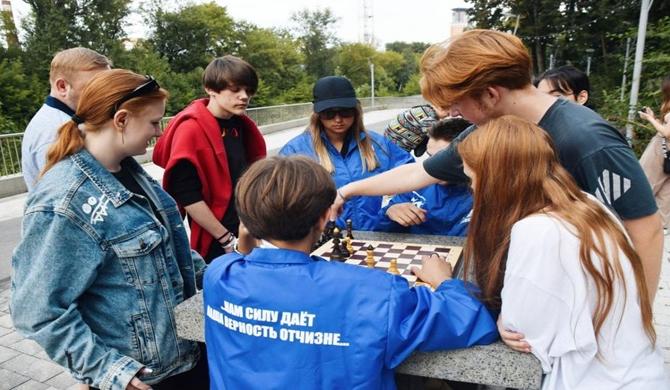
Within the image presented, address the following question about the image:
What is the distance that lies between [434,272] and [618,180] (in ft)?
2.35

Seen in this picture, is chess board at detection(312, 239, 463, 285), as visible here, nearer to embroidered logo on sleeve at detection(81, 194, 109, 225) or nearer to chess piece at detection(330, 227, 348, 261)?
chess piece at detection(330, 227, 348, 261)

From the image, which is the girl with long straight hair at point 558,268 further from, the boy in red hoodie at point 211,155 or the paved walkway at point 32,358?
the boy in red hoodie at point 211,155

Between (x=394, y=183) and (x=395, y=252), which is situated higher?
(x=394, y=183)

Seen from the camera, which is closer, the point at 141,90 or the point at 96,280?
the point at 96,280

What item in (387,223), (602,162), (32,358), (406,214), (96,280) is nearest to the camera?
(602,162)

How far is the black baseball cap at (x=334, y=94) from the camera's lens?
3.13 m

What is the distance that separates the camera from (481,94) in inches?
71.0

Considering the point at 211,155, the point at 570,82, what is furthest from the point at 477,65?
the point at 570,82

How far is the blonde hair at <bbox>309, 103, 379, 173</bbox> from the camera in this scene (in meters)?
3.22

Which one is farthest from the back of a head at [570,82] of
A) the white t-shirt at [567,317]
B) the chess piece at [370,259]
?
the white t-shirt at [567,317]

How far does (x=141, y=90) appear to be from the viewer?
1.87m

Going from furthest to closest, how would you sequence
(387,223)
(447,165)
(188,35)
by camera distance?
1. (188,35)
2. (387,223)
3. (447,165)

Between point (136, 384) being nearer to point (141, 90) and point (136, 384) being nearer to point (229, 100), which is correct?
point (141, 90)

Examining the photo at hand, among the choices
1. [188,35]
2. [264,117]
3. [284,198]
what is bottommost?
[264,117]
